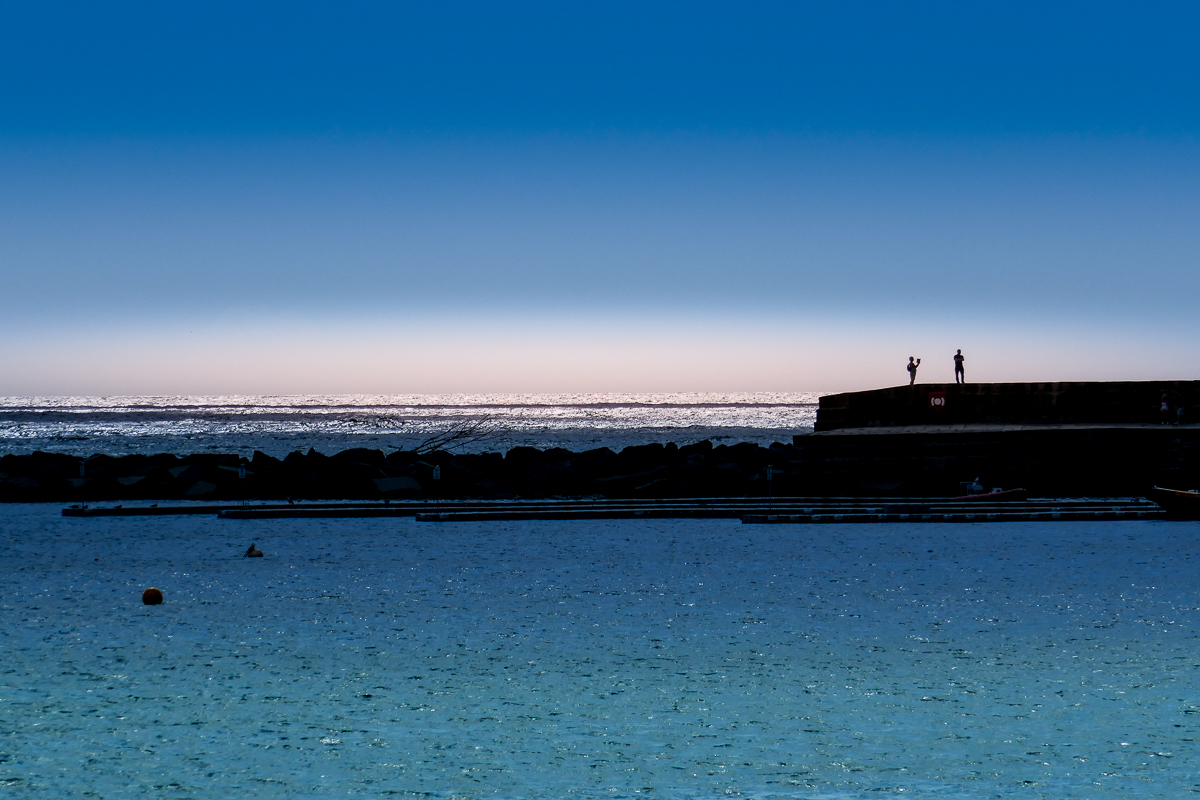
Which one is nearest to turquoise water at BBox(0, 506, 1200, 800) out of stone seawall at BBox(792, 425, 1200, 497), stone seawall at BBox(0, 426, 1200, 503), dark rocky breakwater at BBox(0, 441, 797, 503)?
stone seawall at BBox(792, 425, 1200, 497)

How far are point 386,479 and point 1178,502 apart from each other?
53.6 feet

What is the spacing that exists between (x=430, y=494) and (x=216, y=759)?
21.0 metres

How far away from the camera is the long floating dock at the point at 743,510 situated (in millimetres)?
19938

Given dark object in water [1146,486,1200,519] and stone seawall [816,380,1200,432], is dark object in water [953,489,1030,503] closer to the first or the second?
dark object in water [1146,486,1200,519]

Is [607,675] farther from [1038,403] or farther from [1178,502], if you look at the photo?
[1038,403]

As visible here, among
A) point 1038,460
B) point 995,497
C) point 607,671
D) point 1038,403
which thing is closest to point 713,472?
point 1038,403

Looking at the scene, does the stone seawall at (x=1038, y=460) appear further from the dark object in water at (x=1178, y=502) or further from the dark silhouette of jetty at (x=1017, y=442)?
the dark object in water at (x=1178, y=502)

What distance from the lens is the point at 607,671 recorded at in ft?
29.5

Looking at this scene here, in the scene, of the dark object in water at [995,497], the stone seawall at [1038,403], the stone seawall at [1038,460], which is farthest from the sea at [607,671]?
the stone seawall at [1038,403]

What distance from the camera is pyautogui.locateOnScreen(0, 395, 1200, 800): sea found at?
657 cm

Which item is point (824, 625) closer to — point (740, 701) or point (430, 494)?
point (740, 701)

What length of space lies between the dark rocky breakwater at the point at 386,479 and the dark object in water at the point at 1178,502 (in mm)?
7570

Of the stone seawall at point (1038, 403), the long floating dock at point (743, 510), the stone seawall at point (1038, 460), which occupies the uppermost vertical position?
the stone seawall at point (1038, 403)

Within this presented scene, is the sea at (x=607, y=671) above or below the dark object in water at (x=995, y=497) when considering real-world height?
below
